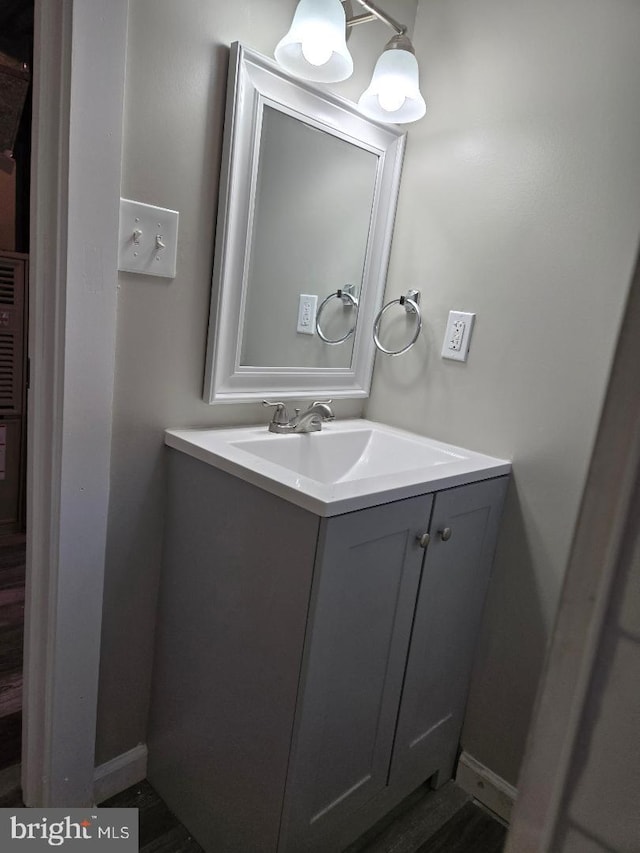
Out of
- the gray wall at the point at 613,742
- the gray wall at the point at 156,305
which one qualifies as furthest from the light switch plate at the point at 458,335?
the gray wall at the point at 613,742

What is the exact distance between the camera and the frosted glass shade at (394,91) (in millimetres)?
1324

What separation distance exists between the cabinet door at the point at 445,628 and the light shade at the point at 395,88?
92 cm

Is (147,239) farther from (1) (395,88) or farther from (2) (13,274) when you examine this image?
(2) (13,274)

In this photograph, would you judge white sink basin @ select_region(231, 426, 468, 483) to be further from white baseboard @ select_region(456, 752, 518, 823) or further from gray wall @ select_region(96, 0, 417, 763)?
white baseboard @ select_region(456, 752, 518, 823)

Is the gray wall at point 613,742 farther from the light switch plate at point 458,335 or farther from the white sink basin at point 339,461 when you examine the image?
the light switch plate at point 458,335

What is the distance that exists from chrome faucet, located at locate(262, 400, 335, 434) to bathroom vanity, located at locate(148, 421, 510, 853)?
0.03m

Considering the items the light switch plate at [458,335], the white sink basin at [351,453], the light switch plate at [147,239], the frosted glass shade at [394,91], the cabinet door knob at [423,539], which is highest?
the frosted glass shade at [394,91]

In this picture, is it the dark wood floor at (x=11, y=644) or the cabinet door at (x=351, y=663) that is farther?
the dark wood floor at (x=11, y=644)

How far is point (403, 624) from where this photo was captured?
1.19 metres

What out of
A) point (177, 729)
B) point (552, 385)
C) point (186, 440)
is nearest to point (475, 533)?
point (552, 385)

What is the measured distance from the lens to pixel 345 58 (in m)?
1.23

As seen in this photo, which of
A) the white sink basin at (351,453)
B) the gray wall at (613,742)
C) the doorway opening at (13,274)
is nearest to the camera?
the gray wall at (613,742)

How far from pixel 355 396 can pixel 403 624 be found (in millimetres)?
674

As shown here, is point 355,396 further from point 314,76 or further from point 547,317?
point 314,76
